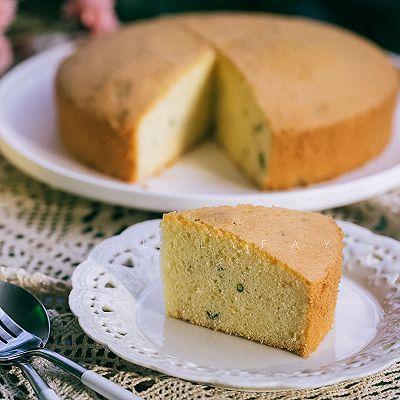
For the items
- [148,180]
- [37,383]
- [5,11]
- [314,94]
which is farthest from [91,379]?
[5,11]

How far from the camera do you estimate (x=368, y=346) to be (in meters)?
1.76

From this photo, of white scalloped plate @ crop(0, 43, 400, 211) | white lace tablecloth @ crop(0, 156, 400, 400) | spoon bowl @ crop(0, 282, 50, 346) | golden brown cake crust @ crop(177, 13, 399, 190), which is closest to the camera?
white lace tablecloth @ crop(0, 156, 400, 400)

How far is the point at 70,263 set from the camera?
89.3 inches

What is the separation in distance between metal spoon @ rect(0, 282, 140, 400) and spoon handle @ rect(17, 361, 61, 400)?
0.12 ft

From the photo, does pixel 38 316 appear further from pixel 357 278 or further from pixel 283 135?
pixel 283 135

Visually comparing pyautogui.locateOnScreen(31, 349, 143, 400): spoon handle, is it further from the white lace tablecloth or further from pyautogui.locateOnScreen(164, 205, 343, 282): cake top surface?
pyautogui.locateOnScreen(164, 205, 343, 282): cake top surface

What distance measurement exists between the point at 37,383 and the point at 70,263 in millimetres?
688

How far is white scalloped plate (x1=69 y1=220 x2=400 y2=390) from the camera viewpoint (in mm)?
1594

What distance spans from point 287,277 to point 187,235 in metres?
0.28

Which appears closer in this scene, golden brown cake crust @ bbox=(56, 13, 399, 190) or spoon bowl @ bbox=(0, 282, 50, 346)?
spoon bowl @ bbox=(0, 282, 50, 346)

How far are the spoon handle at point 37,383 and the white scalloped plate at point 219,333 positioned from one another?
0.15 meters

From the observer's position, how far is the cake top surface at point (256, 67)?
9.17ft

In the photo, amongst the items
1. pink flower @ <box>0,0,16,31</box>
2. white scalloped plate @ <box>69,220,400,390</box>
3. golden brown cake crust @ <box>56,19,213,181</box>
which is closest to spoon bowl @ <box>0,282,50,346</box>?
white scalloped plate @ <box>69,220,400,390</box>

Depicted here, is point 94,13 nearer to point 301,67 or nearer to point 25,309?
point 301,67
